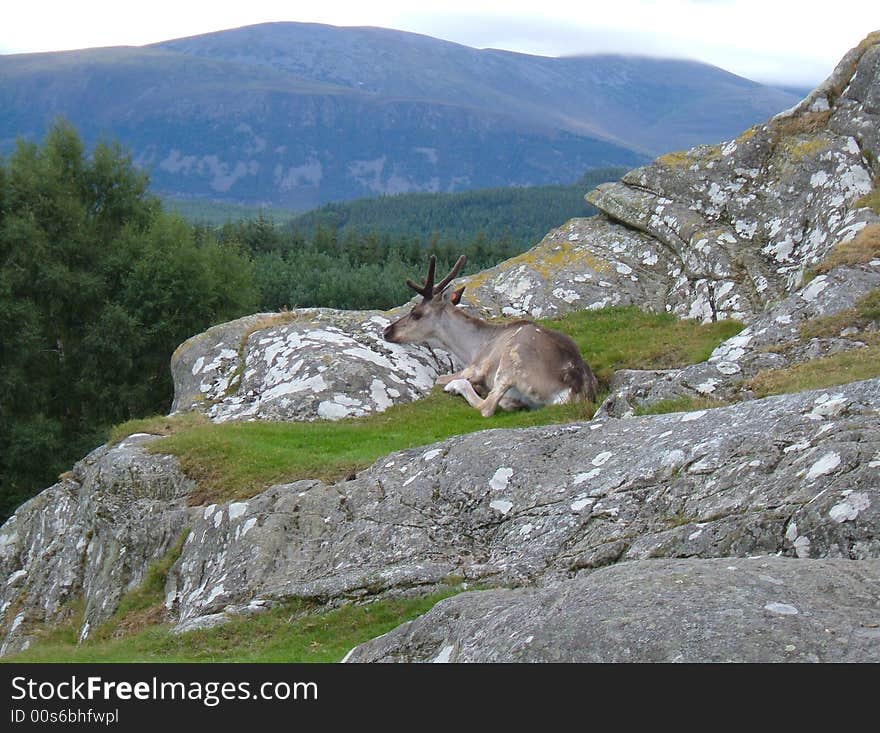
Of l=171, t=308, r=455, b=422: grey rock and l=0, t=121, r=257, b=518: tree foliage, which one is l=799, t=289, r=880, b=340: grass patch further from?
l=0, t=121, r=257, b=518: tree foliage

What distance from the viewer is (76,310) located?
51406 millimetres

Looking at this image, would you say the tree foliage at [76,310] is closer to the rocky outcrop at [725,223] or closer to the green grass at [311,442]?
the rocky outcrop at [725,223]

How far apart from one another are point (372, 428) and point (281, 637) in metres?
8.10

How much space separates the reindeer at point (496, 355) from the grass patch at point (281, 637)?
8.13 m

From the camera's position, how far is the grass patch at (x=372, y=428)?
52.3 ft

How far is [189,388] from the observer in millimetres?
23141

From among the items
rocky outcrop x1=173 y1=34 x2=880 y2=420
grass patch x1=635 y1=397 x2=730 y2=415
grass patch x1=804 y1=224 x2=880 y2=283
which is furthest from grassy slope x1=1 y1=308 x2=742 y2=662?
grass patch x1=804 y1=224 x2=880 y2=283

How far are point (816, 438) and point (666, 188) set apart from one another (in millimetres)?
17692

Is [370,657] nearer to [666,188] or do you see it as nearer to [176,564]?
[176,564]

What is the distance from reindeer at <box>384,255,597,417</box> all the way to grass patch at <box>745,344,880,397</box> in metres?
3.80

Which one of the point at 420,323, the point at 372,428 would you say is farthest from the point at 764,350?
the point at 420,323

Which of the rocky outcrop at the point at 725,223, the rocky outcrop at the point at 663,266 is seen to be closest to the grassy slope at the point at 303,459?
the rocky outcrop at the point at 663,266

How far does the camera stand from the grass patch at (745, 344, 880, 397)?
46.4 feet
